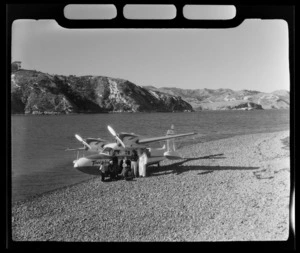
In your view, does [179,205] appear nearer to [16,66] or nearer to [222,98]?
[222,98]

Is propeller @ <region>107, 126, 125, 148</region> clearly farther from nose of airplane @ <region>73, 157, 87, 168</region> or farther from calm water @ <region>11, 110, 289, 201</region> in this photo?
nose of airplane @ <region>73, 157, 87, 168</region>

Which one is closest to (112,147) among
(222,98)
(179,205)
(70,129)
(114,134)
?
(114,134)

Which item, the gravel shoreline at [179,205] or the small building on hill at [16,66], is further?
the gravel shoreline at [179,205]

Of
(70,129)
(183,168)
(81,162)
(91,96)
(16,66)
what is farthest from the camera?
(183,168)

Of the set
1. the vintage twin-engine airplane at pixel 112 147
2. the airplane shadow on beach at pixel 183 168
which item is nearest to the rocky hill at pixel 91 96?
the vintage twin-engine airplane at pixel 112 147

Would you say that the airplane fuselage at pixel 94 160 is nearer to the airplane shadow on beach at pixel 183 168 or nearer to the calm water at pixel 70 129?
the calm water at pixel 70 129
